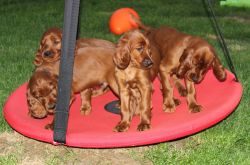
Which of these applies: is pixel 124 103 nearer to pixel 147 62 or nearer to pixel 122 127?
pixel 122 127

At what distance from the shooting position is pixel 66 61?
4211 millimetres

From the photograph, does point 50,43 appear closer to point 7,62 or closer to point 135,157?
point 135,157

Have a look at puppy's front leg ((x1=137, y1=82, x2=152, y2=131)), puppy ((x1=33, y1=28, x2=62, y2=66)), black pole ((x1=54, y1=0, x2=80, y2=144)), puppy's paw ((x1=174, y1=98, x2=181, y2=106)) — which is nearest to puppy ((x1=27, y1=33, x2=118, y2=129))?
puppy ((x1=33, y1=28, x2=62, y2=66))

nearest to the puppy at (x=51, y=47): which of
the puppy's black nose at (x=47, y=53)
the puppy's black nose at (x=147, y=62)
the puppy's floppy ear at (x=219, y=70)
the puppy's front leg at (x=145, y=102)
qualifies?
the puppy's black nose at (x=47, y=53)

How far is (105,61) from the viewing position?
5332 millimetres

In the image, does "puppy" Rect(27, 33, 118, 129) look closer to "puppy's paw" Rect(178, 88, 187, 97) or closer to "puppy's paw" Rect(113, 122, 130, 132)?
"puppy's paw" Rect(113, 122, 130, 132)

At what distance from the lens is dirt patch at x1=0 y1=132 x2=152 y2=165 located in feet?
15.8

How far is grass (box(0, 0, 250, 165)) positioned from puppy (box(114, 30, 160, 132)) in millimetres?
372

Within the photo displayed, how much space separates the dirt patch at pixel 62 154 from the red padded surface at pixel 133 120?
23 cm

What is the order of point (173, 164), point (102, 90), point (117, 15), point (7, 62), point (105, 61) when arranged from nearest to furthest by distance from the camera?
point (173, 164), point (105, 61), point (102, 90), point (7, 62), point (117, 15)

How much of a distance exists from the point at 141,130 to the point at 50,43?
1416mm

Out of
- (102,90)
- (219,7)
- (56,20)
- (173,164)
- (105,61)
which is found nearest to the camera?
(173,164)

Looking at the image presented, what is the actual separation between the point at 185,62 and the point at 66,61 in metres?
1.33

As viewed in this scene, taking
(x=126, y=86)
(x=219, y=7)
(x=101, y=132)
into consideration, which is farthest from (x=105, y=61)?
(x=219, y=7)
